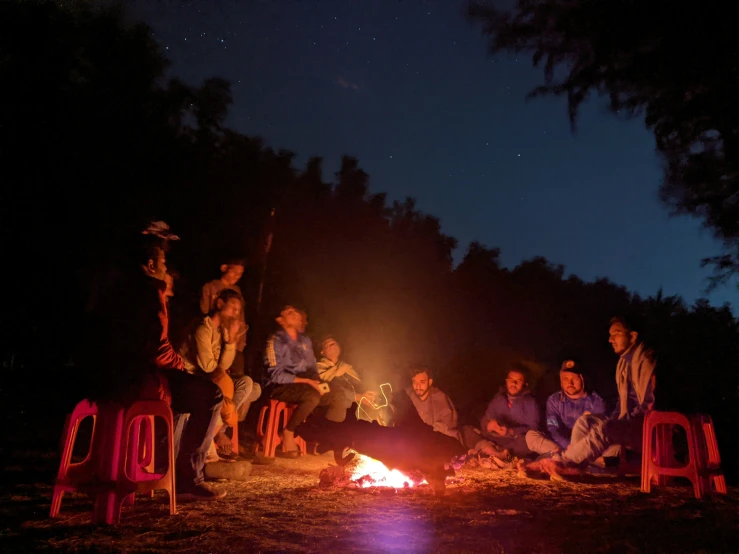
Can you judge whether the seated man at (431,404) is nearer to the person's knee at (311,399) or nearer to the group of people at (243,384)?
the group of people at (243,384)

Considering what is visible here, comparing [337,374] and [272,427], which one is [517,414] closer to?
[337,374]

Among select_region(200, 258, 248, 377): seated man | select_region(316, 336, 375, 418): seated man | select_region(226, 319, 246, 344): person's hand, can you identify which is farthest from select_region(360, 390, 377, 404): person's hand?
select_region(226, 319, 246, 344): person's hand

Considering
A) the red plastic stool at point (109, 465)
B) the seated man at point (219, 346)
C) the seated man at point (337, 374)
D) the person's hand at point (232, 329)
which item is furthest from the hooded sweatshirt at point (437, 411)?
the red plastic stool at point (109, 465)

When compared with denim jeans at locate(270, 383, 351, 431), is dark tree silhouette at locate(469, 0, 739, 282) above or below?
above

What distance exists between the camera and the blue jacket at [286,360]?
22.2 ft

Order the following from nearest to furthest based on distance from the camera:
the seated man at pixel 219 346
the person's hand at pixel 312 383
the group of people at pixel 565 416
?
the seated man at pixel 219 346 < the group of people at pixel 565 416 < the person's hand at pixel 312 383

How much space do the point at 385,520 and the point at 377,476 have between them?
1.27 metres

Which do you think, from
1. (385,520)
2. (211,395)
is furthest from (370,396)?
(385,520)

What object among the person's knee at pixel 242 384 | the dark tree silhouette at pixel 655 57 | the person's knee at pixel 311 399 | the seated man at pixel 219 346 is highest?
the dark tree silhouette at pixel 655 57

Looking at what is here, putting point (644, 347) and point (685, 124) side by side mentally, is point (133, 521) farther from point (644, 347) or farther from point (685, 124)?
point (685, 124)

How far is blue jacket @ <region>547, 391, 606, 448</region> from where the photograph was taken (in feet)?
19.5

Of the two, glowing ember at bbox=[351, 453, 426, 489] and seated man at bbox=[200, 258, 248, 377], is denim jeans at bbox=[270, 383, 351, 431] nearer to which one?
seated man at bbox=[200, 258, 248, 377]

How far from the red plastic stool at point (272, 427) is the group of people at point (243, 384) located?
0.13 m

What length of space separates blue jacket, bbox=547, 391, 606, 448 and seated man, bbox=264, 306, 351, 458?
265cm
